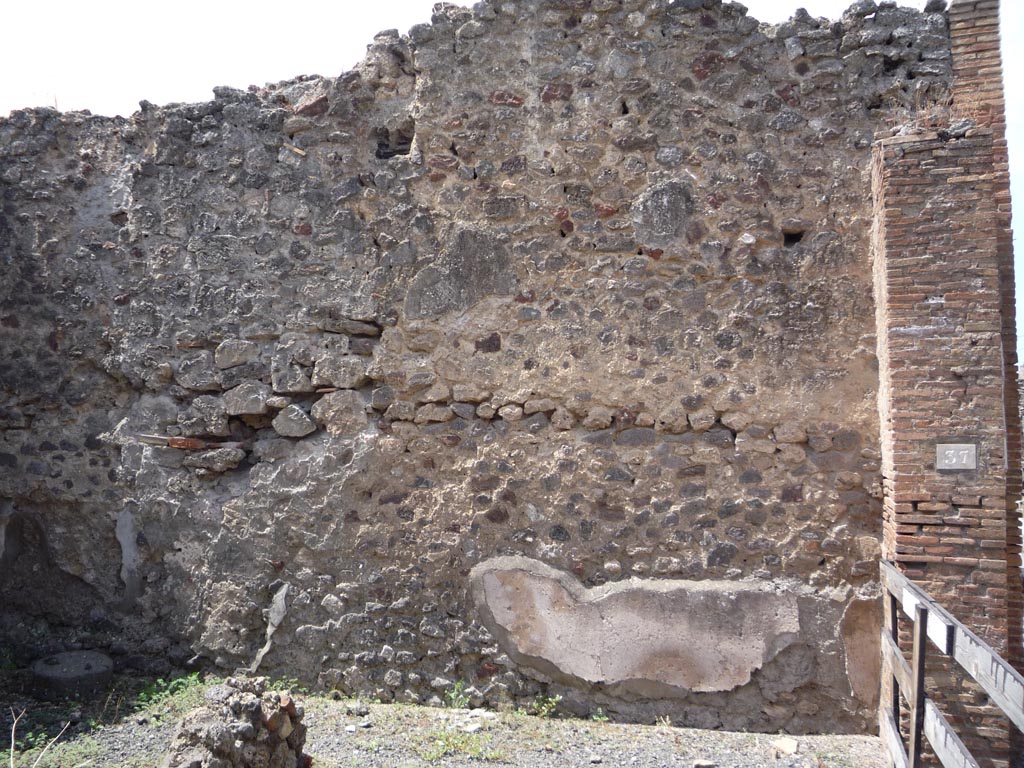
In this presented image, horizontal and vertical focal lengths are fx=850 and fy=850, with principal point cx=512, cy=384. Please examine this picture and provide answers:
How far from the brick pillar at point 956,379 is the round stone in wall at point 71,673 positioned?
4.64 meters

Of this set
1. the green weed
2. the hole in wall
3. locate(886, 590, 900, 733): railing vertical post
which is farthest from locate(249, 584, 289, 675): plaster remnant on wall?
the hole in wall

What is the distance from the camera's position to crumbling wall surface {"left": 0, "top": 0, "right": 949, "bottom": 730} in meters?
4.77

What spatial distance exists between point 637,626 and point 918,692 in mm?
1533

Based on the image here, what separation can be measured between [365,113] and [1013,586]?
180 inches

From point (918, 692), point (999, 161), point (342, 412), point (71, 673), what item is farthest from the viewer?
point (342, 412)

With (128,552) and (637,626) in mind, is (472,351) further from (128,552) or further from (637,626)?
(128,552)

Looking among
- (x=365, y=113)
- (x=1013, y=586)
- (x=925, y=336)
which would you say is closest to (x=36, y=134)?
(x=365, y=113)

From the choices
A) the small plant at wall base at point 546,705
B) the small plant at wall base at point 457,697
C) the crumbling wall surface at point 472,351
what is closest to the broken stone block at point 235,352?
the crumbling wall surface at point 472,351

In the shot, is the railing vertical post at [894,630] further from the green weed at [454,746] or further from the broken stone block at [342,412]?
the broken stone block at [342,412]

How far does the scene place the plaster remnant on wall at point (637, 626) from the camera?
4.61 meters

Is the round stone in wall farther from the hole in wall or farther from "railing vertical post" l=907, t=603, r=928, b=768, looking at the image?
the hole in wall

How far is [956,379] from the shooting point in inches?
171

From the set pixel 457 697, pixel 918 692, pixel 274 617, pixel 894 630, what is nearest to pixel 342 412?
pixel 274 617

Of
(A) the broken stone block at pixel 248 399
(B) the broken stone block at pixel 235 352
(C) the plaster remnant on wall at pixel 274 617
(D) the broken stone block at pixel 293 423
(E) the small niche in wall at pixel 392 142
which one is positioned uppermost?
(E) the small niche in wall at pixel 392 142
